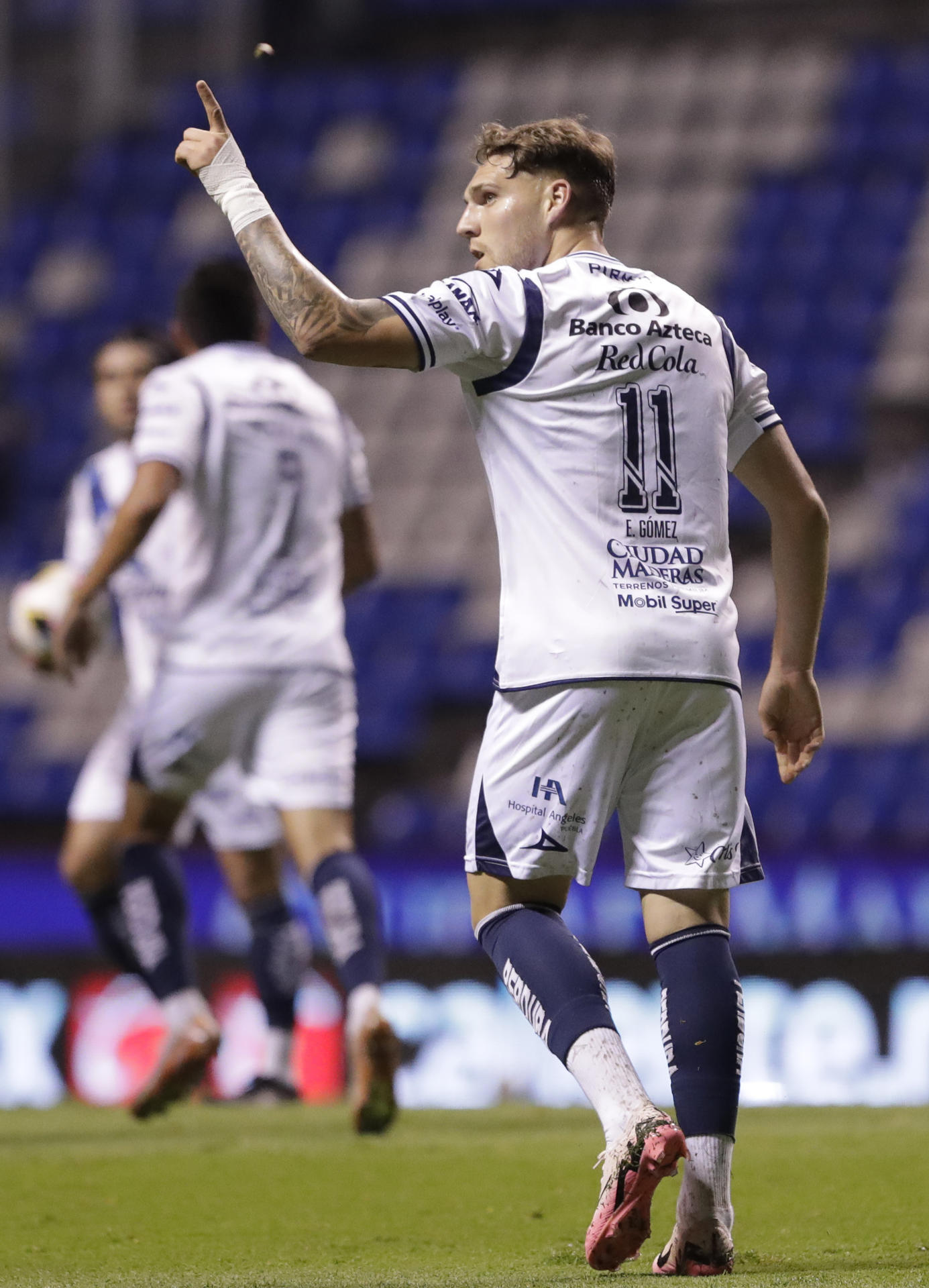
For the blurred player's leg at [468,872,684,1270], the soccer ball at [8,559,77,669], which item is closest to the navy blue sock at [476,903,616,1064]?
the blurred player's leg at [468,872,684,1270]

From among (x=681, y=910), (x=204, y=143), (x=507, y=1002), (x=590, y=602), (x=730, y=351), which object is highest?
(x=204, y=143)

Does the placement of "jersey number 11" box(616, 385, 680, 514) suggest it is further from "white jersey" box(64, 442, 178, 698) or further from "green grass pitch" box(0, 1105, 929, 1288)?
"white jersey" box(64, 442, 178, 698)

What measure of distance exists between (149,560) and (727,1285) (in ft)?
12.9

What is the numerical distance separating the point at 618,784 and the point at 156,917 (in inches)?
105

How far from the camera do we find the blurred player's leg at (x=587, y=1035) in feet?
8.98

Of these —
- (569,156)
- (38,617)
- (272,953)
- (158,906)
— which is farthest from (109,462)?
(569,156)

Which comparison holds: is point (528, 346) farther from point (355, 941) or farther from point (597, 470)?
point (355, 941)

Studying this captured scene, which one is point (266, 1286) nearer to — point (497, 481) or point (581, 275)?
point (497, 481)

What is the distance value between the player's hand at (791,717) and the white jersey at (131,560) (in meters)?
3.00

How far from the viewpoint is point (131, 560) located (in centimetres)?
618

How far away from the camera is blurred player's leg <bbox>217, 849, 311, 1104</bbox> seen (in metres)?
5.79

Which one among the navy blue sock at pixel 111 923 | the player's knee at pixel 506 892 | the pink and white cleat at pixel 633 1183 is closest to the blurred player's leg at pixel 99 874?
the navy blue sock at pixel 111 923

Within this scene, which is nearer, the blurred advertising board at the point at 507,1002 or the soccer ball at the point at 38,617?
the soccer ball at the point at 38,617

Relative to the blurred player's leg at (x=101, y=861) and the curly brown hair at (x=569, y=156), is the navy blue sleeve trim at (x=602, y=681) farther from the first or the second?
the blurred player's leg at (x=101, y=861)
